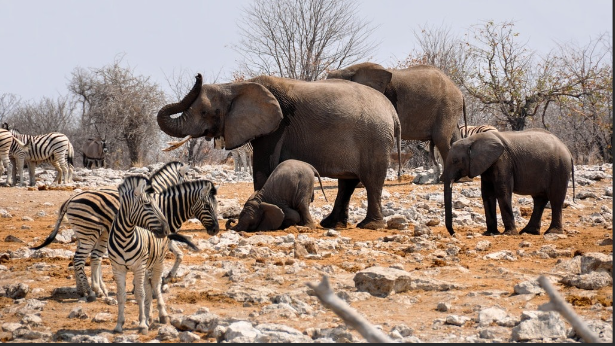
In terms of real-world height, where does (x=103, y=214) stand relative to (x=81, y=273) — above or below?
above

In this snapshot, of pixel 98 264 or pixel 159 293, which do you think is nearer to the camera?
pixel 159 293

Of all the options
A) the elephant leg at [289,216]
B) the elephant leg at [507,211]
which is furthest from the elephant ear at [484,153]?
the elephant leg at [289,216]

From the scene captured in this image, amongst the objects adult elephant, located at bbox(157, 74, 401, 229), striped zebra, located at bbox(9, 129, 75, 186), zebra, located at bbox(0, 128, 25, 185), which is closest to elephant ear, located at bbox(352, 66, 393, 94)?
adult elephant, located at bbox(157, 74, 401, 229)

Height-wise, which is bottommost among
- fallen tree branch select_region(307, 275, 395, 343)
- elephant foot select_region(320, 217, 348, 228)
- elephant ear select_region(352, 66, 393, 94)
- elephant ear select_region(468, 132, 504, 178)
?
elephant foot select_region(320, 217, 348, 228)

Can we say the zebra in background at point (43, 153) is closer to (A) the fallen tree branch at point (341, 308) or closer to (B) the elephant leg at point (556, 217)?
(B) the elephant leg at point (556, 217)

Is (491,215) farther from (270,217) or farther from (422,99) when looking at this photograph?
(422,99)

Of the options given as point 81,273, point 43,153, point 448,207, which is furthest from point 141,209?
point 43,153

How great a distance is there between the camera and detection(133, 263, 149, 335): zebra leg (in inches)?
276

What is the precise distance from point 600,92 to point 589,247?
1827cm

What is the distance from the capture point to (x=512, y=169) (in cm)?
1325

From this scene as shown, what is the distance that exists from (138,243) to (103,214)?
1.51m

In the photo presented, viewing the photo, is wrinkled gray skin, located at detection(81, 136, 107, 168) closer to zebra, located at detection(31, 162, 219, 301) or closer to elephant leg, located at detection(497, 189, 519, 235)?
elephant leg, located at detection(497, 189, 519, 235)

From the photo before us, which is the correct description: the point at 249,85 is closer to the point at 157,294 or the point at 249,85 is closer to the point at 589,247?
the point at 589,247

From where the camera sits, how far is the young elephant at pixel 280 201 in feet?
42.0
